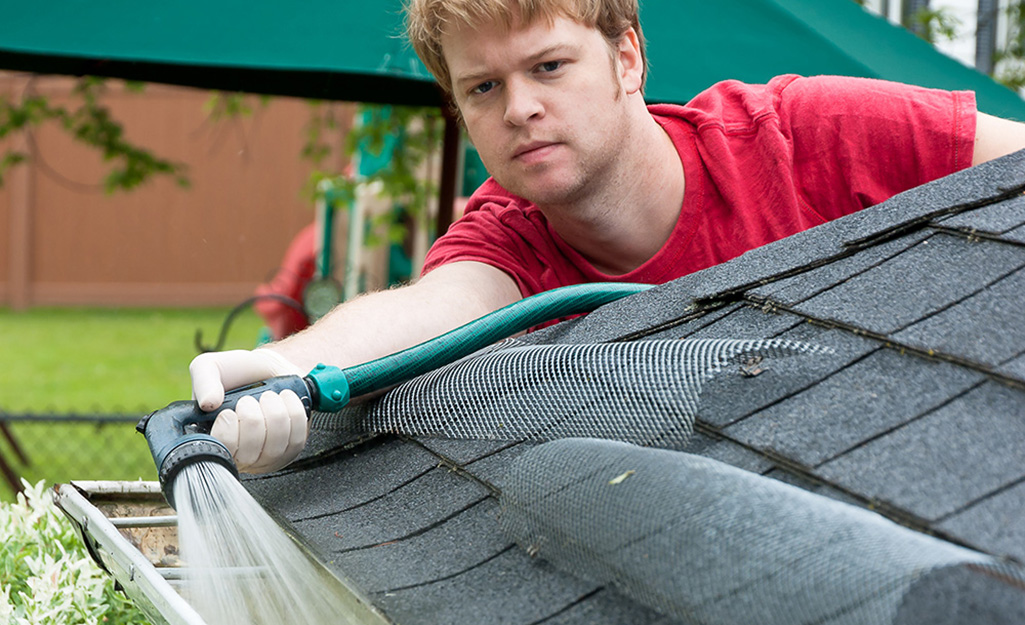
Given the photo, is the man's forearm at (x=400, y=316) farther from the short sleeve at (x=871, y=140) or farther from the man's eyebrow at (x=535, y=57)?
the short sleeve at (x=871, y=140)

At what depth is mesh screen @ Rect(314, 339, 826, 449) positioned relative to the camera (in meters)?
1.23

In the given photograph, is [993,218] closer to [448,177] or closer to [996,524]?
[996,524]

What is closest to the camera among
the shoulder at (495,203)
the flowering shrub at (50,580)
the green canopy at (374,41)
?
the flowering shrub at (50,580)

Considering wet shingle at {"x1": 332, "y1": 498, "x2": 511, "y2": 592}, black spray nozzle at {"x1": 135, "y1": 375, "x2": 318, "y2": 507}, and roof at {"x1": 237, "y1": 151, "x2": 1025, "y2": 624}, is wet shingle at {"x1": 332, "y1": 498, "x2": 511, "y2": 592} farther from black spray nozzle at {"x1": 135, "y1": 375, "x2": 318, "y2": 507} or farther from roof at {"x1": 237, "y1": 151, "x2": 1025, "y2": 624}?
black spray nozzle at {"x1": 135, "y1": 375, "x2": 318, "y2": 507}

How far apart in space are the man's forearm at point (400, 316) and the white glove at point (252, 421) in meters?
0.28

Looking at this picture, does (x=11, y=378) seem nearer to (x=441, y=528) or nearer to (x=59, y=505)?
(x=59, y=505)

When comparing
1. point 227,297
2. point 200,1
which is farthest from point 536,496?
point 227,297

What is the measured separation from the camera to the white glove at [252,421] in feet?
4.88

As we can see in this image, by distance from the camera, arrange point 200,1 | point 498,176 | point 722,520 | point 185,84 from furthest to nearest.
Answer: point 185,84, point 200,1, point 498,176, point 722,520

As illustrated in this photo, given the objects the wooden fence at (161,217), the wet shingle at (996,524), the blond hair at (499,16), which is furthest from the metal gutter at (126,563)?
the wooden fence at (161,217)

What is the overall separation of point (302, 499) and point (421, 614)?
19.5 inches

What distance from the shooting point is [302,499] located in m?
1.53

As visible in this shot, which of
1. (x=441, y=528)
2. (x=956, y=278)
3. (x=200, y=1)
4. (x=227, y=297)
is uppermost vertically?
(x=200, y=1)

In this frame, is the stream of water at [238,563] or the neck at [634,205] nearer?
the stream of water at [238,563]
